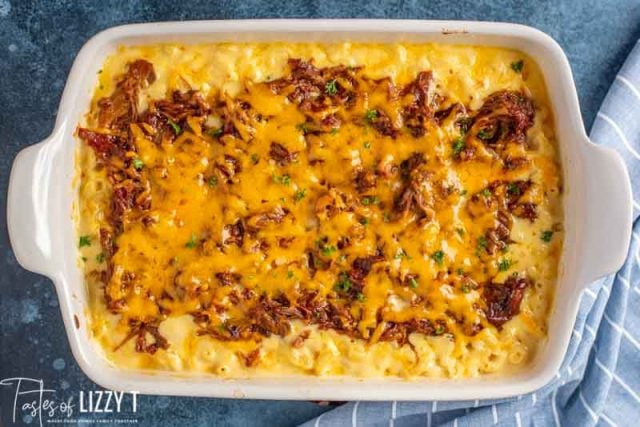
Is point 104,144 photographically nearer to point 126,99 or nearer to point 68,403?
point 126,99

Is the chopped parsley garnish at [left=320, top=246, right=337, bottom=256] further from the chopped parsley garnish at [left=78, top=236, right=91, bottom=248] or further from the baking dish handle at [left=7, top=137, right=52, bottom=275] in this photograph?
the baking dish handle at [left=7, top=137, right=52, bottom=275]

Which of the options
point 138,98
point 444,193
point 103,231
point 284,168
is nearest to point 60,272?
point 103,231

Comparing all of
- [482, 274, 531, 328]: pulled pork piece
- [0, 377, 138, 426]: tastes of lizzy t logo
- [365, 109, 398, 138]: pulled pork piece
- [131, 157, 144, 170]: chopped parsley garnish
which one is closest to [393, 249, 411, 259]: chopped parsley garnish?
[482, 274, 531, 328]: pulled pork piece

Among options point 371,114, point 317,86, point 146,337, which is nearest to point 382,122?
point 371,114

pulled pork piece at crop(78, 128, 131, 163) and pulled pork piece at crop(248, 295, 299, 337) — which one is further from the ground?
pulled pork piece at crop(78, 128, 131, 163)

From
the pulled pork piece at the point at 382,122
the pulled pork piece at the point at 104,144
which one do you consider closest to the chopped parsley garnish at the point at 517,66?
the pulled pork piece at the point at 382,122

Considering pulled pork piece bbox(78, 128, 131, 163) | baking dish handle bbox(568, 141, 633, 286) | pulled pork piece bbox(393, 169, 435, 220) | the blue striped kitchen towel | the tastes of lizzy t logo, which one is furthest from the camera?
the tastes of lizzy t logo

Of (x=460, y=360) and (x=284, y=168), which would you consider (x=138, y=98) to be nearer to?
(x=284, y=168)
